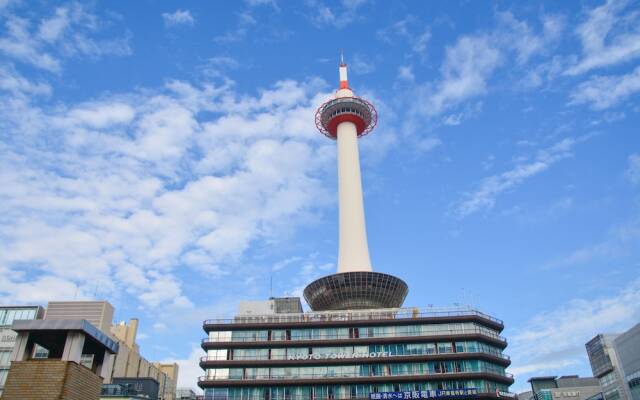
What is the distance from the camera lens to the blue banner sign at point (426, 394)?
90.8m

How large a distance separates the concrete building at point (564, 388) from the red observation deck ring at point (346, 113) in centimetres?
9022

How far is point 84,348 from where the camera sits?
138ft

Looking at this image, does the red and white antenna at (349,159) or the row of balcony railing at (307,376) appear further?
the red and white antenna at (349,159)

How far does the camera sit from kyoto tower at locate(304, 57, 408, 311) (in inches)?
4373

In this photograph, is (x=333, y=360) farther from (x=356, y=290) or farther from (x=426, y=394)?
(x=356, y=290)

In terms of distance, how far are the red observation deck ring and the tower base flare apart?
44.8m

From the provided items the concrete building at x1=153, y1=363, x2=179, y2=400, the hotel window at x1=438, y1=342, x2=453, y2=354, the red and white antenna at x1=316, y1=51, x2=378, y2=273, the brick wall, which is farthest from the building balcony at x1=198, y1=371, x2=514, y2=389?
the concrete building at x1=153, y1=363, x2=179, y2=400

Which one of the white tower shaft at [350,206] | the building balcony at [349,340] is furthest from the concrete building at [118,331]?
the white tower shaft at [350,206]

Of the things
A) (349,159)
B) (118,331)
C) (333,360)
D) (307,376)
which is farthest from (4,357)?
(349,159)

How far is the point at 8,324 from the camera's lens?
91.1 m

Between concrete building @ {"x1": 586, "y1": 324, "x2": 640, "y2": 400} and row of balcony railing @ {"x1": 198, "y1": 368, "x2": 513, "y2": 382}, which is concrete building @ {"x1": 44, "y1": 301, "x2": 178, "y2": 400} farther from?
concrete building @ {"x1": 586, "y1": 324, "x2": 640, "y2": 400}

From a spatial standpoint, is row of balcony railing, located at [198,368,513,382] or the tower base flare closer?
row of balcony railing, located at [198,368,513,382]

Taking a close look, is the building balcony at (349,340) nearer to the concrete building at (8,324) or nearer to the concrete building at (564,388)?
the concrete building at (8,324)

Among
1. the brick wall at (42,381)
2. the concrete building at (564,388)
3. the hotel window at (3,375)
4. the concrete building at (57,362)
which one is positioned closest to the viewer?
the brick wall at (42,381)
